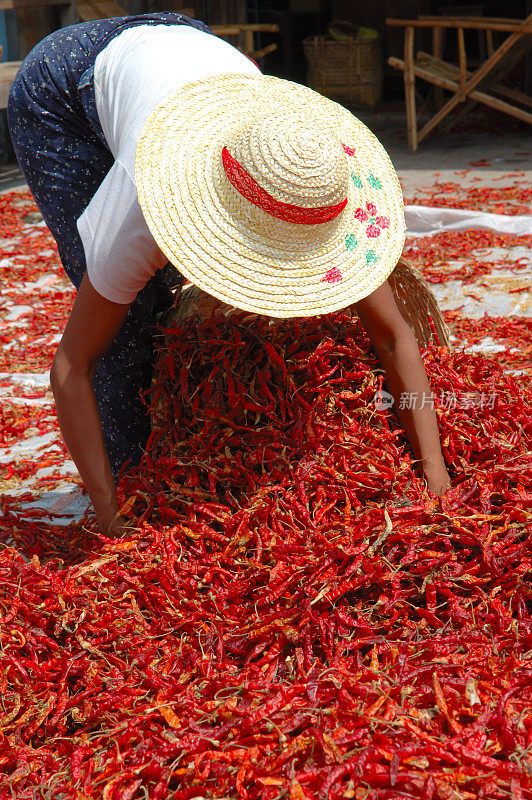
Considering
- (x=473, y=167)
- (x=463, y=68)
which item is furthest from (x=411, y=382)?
(x=463, y=68)

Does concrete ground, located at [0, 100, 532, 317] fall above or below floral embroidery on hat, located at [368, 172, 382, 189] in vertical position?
below

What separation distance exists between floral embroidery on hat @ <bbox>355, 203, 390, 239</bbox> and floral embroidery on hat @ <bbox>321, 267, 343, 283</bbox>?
16 centimetres

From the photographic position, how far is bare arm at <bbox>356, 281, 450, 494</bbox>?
84.4 inches

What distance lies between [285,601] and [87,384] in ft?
2.33

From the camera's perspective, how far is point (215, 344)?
7.65ft

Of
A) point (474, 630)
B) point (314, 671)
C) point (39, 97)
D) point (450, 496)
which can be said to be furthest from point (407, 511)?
point (39, 97)

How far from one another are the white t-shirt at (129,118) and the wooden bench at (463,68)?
628cm

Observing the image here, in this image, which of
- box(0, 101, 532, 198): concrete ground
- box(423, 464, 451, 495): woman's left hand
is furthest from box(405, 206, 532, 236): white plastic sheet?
box(423, 464, 451, 495): woman's left hand

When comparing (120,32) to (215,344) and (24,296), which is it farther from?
(24,296)

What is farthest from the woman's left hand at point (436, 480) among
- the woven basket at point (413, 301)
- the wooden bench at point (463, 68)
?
the wooden bench at point (463, 68)

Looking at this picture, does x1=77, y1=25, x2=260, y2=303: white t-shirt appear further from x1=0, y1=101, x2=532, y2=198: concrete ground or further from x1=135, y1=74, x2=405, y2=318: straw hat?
x1=0, y1=101, x2=532, y2=198: concrete ground

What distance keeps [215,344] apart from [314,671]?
101 cm

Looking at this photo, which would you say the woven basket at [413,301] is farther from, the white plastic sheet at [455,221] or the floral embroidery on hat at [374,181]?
the white plastic sheet at [455,221]

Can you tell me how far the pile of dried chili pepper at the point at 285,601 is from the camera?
149cm
